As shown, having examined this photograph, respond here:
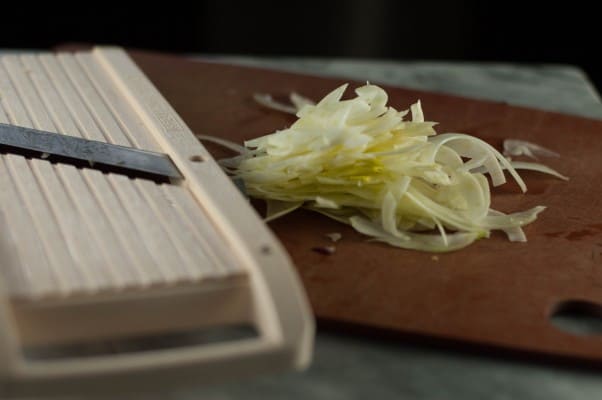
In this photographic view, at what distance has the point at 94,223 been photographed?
3.92ft

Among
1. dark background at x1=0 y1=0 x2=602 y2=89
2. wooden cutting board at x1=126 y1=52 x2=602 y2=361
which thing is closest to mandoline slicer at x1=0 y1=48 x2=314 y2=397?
wooden cutting board at x1=126 y1=52 x2=602 y2=361

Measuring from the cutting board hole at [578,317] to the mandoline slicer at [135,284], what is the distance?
0.33 meters

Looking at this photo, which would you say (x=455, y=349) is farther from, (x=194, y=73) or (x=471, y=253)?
(x=194, y=73)

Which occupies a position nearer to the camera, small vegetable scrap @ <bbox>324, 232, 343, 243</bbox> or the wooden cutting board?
the wooden cutting board

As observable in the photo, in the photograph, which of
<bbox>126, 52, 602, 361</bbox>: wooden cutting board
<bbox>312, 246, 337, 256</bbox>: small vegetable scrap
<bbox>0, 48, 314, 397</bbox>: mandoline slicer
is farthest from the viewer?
<bbox>312, 246, 337, 256</bbox>: small vegetable scrap

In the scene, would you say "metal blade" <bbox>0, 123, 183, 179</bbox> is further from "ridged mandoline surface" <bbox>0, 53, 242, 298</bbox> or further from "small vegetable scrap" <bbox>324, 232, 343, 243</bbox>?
"small vegetable scrap" <bbox>324, 232, 343, 243</bbox>

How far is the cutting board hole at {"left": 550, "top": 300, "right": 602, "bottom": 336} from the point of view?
1.24 meters

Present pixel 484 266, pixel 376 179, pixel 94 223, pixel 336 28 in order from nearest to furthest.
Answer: pixel 94 223 < pixel 484 266 < pixel 376 179 < pixel 336 28

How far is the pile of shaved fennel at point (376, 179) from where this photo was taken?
1.40m

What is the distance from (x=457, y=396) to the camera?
1.10 m

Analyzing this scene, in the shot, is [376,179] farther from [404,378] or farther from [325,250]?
[404,378]

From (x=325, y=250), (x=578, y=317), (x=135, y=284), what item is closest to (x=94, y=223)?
(x=135, y=284)

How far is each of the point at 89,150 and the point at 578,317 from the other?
0.62 m

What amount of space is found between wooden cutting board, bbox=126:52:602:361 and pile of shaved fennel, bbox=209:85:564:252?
24 mm
